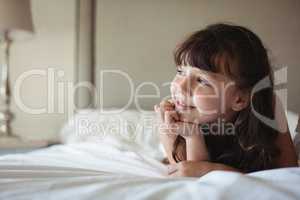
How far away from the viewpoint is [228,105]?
2.63 feet

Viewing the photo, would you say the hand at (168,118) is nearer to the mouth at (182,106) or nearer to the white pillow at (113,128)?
the mouth at (182,106)

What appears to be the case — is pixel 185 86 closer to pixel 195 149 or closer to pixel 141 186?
Result: pixel 195 149

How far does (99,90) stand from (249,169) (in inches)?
50.3

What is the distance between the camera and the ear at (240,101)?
80cm

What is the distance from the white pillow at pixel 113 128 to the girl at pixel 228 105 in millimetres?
516

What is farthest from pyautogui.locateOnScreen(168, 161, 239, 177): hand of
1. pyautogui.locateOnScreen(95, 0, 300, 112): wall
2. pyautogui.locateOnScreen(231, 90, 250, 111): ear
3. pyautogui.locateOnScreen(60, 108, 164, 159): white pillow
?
pyautogui.locateOnScreen(95, 0, 300, 112): wall

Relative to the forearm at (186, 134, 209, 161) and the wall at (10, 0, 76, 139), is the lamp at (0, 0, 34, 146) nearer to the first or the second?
the wall at (10, 0, 76, 139)

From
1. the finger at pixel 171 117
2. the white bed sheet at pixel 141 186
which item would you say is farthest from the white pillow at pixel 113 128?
the white bed sheet at pixel 141 186

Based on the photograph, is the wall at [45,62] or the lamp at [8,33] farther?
the wall at [45,62]

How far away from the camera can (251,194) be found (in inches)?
16.0

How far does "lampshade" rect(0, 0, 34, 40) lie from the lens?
1.76 m

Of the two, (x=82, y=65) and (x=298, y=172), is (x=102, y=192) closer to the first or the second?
(x=298, y=172)

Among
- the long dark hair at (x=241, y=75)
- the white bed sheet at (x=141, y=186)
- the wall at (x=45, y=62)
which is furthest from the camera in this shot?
the wall at (x=45, y=62)

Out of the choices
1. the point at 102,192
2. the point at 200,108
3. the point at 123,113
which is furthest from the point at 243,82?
the point at 123,113
